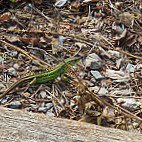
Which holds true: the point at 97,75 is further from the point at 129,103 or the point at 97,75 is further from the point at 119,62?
the point at 129,103

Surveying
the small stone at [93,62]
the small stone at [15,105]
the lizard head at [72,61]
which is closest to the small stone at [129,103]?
the small stone at [93,62]

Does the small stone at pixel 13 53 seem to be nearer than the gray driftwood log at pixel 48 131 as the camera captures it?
No

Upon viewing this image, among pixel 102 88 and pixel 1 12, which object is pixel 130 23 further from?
pixel 1 12

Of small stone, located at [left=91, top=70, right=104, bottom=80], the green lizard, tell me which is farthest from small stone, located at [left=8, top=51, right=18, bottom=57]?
small stone, located at [left=91, top=70, right=104, bottom=80]

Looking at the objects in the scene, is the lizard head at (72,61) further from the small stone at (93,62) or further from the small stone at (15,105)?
the small stone at (15,105)

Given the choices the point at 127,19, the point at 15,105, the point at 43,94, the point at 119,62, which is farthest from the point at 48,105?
the point at 127,19

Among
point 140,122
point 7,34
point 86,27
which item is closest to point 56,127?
point 140,122
